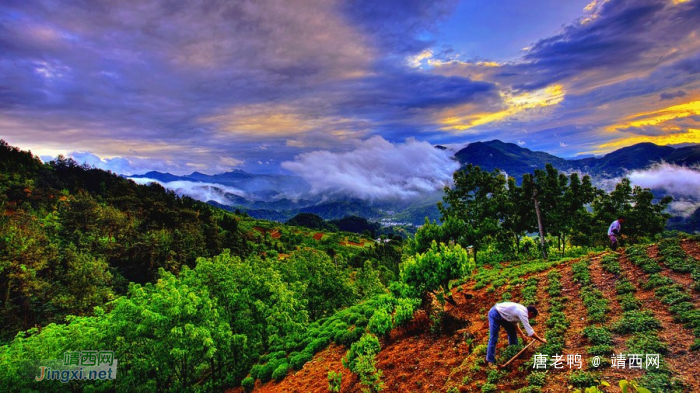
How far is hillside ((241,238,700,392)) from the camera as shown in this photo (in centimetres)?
894

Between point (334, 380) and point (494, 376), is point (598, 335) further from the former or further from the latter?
point (334, 380)

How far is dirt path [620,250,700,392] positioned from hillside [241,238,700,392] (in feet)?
0.07

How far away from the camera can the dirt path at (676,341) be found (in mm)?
7992

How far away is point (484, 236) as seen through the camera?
110 feet

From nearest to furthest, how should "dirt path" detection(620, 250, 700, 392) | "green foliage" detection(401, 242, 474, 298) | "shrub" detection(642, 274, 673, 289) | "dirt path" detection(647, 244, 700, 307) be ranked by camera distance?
"dirt path" detection(620, 250, 700, 392)
"dirt path" detection(647, 244, 700, 307)
"shrub" detection(642, 274, 673, 289)
"green foliage" detection(401, 242, 474, 298)

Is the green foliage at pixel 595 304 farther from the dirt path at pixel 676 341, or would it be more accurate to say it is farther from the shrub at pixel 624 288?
the dirt path at pixel 676 341

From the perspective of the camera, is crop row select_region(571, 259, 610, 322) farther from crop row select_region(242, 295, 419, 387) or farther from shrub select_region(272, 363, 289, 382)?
shrub select_region(272, 363, 289, 382)

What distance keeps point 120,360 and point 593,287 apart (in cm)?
2716

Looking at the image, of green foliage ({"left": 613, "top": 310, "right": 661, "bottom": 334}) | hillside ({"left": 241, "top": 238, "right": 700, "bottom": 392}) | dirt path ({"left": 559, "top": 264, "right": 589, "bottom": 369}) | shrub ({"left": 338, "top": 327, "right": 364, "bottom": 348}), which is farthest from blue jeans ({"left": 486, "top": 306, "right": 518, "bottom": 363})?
shrub ({"left": 338, "top": 327, "right": 364, "bottom": 348})

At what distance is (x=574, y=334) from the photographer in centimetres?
1122

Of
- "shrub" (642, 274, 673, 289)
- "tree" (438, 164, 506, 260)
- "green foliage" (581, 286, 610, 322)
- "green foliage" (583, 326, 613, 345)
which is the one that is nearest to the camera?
"green foliage" (583, 326, 613, 345)

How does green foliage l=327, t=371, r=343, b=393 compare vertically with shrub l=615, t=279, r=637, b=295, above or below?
below

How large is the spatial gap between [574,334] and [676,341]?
2642mm

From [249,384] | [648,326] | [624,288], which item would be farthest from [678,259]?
[249,384]
